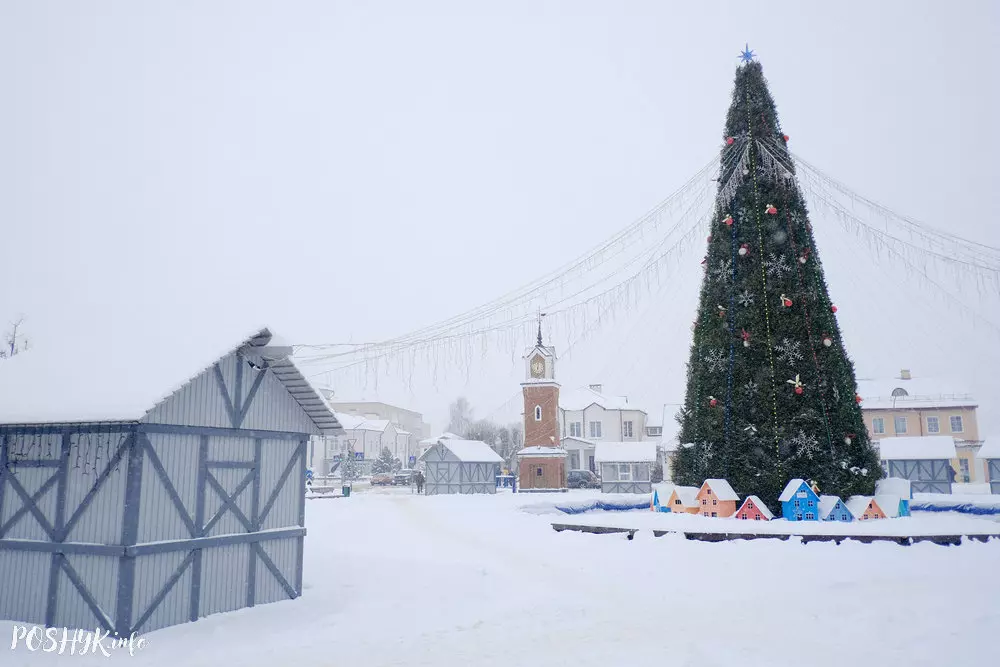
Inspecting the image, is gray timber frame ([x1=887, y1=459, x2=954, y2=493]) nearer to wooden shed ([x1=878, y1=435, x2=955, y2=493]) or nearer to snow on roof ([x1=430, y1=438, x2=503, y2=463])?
wooden shed ([x1=878, y1=435, x2=955, y2=493])

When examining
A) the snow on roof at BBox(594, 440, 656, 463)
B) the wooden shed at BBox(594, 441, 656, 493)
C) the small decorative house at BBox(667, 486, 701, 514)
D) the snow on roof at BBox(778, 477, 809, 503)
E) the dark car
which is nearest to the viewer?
the snow on roof at BBox(778, 477, 809, 503)

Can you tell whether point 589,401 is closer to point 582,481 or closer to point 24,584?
point 582,481

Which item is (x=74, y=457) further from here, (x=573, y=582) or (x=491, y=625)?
(x=573, y=582)

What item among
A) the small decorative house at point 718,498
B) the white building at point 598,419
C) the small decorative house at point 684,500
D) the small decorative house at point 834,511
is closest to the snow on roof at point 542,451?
the white building at point 598,419

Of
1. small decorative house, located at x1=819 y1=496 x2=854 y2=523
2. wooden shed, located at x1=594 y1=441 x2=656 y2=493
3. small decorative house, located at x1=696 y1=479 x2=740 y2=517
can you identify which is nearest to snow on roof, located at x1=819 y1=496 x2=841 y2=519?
small decorative house, located at x1=819 y1=496 x2=854 y2=523

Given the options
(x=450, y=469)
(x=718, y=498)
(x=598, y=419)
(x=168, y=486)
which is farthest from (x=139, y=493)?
(x=598, y=419)

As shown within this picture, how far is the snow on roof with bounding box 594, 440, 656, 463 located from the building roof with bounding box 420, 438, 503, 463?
7.30 meters

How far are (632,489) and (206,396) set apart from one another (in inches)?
1552

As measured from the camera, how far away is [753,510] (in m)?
18.5

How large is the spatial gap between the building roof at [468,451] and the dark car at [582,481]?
30.6 feet

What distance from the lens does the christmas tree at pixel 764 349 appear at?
62.0ft

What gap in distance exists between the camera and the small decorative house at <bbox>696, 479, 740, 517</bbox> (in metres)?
18.8

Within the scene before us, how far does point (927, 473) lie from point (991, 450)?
15.2 ft

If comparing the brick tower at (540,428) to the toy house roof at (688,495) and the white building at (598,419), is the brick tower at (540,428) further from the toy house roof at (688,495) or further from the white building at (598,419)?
the toy house roof at (688,495)
